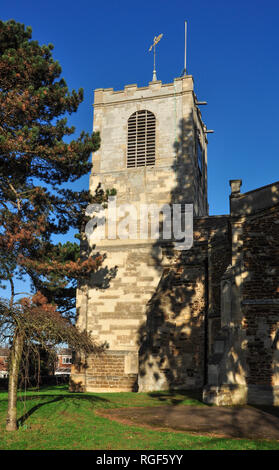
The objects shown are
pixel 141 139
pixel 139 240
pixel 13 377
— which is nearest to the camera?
pixel 13 377

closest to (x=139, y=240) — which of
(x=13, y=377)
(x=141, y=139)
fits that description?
(x=141, y=139)

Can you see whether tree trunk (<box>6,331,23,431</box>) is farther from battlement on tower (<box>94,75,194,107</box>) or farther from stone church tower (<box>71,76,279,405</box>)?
battlement on tower (<box>94,75,194,107</box>)

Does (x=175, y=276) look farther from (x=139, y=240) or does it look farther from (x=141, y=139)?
→ (x=141, y=139)

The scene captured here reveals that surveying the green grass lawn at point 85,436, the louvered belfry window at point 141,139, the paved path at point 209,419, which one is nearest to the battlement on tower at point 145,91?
the louvered belfry window at point 141,139

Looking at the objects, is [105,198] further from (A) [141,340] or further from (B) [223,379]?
(B) [223,379]

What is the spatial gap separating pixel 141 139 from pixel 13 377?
17331mm

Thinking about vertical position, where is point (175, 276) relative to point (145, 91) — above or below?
below

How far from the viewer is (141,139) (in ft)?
80.2

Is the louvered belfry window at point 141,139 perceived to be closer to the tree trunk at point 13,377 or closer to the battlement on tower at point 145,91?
the battlement on tower at point 145,91

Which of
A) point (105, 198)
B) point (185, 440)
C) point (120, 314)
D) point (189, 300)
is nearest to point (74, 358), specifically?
point (120, 314)

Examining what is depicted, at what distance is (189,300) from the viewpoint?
19234 millimetres

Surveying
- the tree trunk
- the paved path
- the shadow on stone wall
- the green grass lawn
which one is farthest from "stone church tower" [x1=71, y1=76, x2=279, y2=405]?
the tree trunk

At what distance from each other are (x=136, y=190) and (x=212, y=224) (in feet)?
15.3

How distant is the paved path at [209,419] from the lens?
948 centimetres
